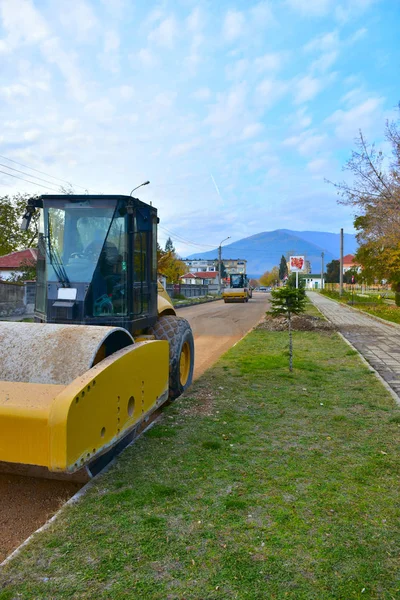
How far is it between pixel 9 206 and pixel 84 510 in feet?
112

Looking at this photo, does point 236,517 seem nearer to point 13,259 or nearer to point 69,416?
point 69,416

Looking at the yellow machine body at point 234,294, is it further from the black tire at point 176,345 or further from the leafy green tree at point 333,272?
the leafy green tree at point 333,272

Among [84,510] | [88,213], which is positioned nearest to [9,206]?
[88,213]

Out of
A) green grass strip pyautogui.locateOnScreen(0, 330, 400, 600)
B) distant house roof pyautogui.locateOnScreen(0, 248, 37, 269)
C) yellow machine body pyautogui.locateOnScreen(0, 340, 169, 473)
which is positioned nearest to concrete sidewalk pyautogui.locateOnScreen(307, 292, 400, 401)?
green grass strip pyautogui.locateOnScreen(0, 330, 400, 600)

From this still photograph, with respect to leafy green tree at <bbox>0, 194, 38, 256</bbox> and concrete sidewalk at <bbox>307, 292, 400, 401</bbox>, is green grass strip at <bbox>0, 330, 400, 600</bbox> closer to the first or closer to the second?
concrete sidewalk at <bbox>307, 292, 400, 401</bbox>

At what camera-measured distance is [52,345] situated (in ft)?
12.0

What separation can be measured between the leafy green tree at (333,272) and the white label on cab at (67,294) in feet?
340

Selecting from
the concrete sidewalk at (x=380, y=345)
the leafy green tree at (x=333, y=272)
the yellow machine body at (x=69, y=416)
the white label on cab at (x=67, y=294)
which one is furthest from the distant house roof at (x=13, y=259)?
the leafy green tree at (x=333, y=272)

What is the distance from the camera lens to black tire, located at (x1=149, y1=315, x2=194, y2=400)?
230 inches

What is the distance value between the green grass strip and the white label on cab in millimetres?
1679

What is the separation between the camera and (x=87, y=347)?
11.8 feet

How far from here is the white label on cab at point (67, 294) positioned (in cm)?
482

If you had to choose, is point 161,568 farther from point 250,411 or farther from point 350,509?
point 250,411

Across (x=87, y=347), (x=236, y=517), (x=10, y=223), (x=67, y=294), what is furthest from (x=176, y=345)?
(x=10, y=223)
